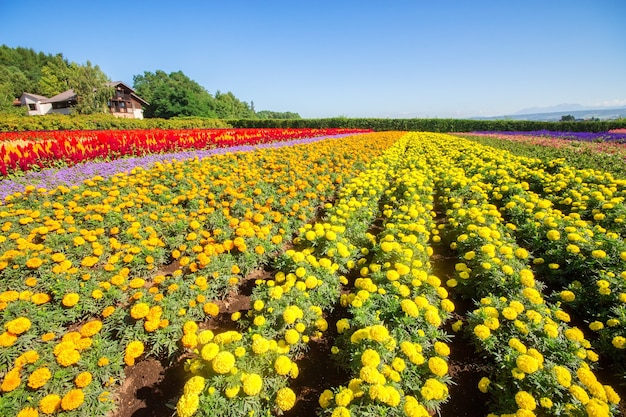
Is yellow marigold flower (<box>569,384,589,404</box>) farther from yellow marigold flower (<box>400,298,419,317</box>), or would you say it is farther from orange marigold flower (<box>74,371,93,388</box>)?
orange marigold flower (<box>74,371,93,388</box>)

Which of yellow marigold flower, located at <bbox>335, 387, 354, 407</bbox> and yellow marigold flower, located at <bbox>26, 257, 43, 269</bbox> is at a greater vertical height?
yellow marigold flower, located at <bbox>26, 257, 43, 269</bbox>

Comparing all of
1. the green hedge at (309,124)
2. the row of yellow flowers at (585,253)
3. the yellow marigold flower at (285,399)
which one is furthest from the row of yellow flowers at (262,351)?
the green hedge at (309,124)

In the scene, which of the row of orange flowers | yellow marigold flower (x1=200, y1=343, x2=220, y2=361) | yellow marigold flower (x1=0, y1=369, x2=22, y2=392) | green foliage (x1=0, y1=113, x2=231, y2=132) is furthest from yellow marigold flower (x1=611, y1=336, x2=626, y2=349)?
green foliage (x1=0, y1=113, x2=231, y2=132)

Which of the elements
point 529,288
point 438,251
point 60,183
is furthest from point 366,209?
point 60,183

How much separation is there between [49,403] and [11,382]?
13.4 inches

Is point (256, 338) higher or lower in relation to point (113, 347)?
higher

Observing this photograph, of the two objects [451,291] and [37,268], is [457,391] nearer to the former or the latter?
[451,291]

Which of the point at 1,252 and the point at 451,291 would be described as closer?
the point at 1,252

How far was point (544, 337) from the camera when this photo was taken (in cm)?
271

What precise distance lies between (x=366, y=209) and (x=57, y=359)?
4.88m

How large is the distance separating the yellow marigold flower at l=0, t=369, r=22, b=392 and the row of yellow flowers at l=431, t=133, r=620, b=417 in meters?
3.62

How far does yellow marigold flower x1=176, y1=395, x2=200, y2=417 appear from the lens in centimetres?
189

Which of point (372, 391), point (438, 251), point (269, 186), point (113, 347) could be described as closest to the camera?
point (372, 391)

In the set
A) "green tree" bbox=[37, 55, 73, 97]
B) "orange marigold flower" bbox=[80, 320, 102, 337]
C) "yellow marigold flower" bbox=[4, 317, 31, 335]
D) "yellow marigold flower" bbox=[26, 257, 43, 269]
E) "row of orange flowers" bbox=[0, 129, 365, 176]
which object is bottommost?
"orange marigold flower" bbox=[80, 320, 102, 337]
